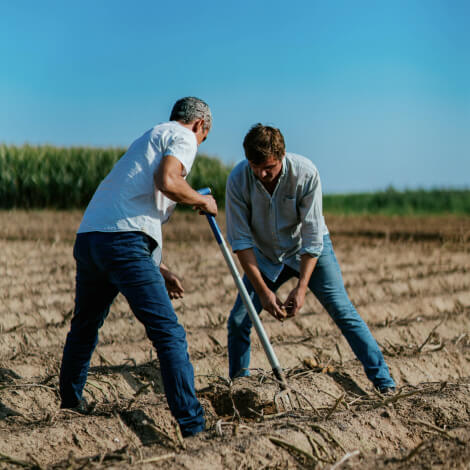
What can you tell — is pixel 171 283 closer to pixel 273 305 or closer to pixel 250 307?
pixel 250 307

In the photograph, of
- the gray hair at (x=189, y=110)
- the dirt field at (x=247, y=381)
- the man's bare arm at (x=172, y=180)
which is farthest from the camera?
the gray hair at (x=189, y=110)

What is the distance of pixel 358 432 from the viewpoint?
3.61 metres

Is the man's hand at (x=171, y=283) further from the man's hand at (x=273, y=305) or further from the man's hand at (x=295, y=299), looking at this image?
the man's hand at (x=295, y=299)

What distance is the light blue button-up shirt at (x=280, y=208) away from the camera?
4230mm

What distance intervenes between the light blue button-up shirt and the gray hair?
624 mm

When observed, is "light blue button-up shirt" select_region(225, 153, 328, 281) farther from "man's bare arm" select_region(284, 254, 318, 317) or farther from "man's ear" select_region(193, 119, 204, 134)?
"man's ear" select_region(193, 119, 204, 134)

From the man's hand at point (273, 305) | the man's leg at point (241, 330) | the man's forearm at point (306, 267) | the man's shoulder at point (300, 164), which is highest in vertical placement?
the man's shoulder at point (300, 164)

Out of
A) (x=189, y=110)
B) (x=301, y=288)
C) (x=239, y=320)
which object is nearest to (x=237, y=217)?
(x=301, y=288)

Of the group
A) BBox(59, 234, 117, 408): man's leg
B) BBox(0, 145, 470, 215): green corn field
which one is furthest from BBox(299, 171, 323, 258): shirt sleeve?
BBox(0, 145, 470, 215): green corn field

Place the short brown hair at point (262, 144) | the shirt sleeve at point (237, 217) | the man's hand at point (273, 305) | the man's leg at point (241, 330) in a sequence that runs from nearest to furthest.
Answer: the short brown hair at point (262, 144), the man's hand at point (273, 305), the shirt sleeve at point (237, 217), the man's leg at point (241, 330)

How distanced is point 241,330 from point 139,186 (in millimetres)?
1494

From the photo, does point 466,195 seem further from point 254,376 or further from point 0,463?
point 0,463

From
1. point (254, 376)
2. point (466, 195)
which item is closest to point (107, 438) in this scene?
point (254, 376)

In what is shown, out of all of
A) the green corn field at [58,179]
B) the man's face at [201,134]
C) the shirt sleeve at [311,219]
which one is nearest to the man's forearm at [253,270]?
the shirt sleeve at [311,219]
